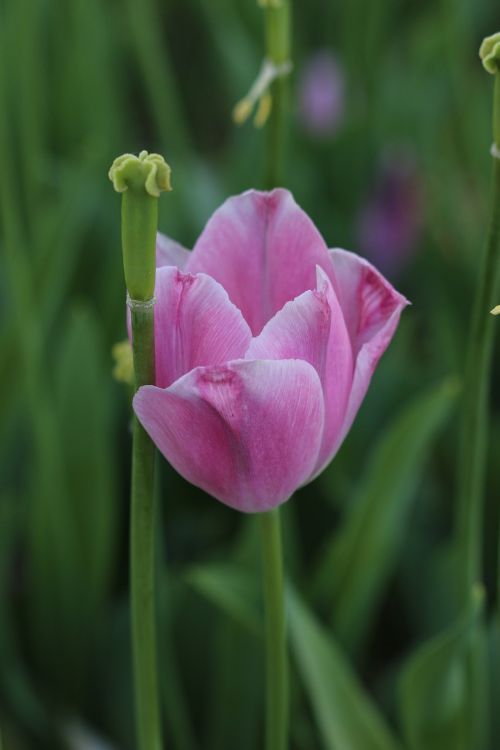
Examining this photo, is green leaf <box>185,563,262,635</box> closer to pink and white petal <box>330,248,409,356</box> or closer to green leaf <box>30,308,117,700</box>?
green leaf <box>30,308,117,700</box>

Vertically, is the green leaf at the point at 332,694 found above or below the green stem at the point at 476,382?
below

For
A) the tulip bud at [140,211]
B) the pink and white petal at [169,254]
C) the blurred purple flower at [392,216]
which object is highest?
the tulip bud at [140,211]

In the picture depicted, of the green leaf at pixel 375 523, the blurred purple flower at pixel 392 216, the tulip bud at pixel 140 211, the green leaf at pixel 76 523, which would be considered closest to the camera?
the tulip bud at pixel 140 211

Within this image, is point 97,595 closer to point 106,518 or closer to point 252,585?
point 106,518

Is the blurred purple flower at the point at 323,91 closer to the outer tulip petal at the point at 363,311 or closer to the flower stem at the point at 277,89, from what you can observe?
the flower stem at the point at 277,89

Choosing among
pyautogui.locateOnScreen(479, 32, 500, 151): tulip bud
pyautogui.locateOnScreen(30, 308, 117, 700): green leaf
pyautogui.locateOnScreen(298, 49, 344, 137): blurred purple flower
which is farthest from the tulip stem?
pyautogui.locateOnScreen(298, 49, 344, 137): blurred purple flower

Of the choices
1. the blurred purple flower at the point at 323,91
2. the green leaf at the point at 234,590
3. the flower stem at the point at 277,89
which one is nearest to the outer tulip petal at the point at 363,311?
the flower stem at the point at 277,89
